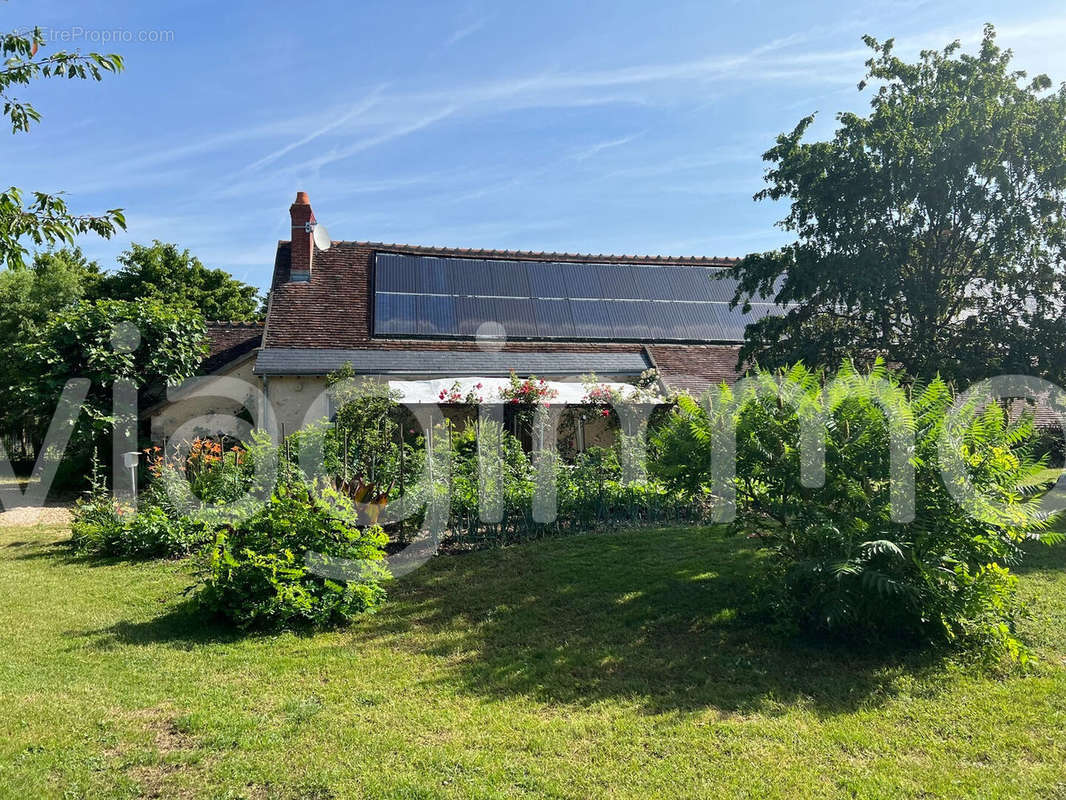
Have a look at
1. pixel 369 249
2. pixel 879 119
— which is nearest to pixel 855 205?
pixel 879 119

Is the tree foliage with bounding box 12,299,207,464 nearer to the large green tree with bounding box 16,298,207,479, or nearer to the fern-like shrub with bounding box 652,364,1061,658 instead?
the large green tree with bounding box 16,298,207,479

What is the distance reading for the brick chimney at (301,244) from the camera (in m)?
19.9

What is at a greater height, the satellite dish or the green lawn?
the satellite dish

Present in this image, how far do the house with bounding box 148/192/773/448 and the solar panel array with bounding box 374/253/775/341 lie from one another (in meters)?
0.04

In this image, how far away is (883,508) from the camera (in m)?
6.03

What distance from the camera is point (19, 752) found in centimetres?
436

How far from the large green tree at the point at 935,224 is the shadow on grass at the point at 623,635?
5.30 meters

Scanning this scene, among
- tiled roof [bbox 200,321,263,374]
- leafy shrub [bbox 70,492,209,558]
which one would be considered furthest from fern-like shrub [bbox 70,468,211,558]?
tiled roof [bbox 200,321,263,374]

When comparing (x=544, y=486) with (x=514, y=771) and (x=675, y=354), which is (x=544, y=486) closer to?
(x=514, y=771)

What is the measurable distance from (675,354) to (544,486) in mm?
9374

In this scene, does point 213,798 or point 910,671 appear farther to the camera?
point 910,671

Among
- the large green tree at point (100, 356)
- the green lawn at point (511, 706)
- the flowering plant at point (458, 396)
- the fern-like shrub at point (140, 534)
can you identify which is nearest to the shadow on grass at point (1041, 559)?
the green lawn at point (511, 706)

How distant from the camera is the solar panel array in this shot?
19.3 meters

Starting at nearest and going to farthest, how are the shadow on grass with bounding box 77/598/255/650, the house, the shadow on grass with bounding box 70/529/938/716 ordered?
1. the shadow on grass with bounding box 70/529/938/716
2. the shadow on grass with bounding box 77/598/255/650
3. the house
